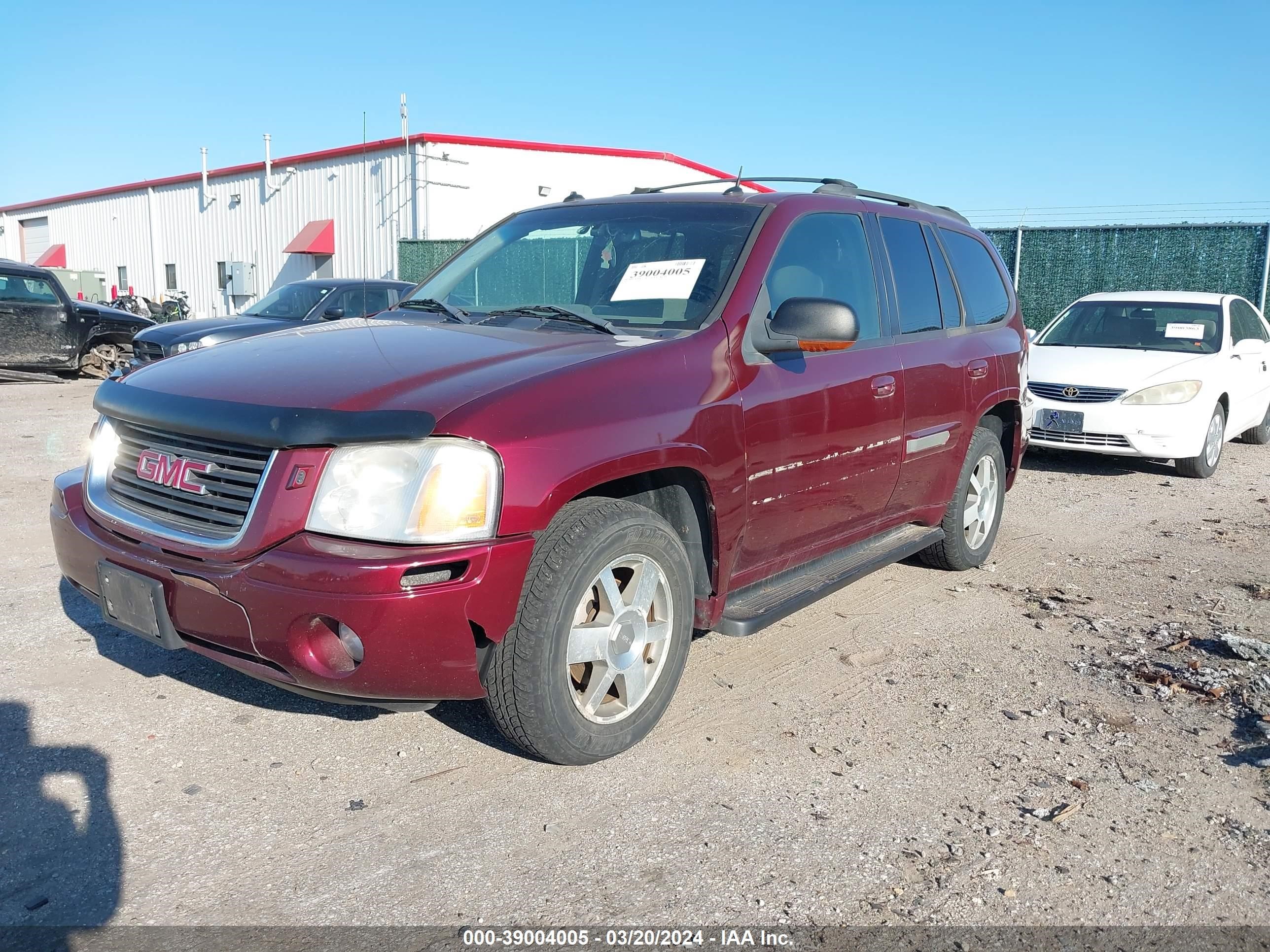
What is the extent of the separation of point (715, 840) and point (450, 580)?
1.04 metres

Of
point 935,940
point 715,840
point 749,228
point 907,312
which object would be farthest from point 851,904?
point 907,312

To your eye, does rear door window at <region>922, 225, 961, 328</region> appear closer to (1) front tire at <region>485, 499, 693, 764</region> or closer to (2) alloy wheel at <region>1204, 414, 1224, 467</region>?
(1) front tire at <region>485, 499, 693, 764</region>

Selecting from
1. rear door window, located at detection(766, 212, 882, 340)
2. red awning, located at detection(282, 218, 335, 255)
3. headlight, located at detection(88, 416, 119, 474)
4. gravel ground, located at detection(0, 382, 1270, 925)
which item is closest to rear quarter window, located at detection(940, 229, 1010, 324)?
rear door window, located at detection(766, 212, 882, 340)

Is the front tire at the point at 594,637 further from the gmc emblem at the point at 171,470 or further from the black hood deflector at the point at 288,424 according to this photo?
the gmc emblem at the point at 171,470

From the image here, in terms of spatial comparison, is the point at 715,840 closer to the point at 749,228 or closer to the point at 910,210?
the point at 749,228

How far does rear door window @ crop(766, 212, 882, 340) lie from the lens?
3912 mm

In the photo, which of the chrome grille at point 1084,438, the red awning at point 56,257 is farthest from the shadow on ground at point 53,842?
the red awning at point 56,257

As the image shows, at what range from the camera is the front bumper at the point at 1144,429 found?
27.8 feet

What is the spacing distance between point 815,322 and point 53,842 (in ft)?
9.16

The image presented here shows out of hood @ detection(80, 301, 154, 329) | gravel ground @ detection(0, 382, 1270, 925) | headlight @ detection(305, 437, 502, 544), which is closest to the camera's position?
gravel ground @ detection(0, 382, 1270, 925)

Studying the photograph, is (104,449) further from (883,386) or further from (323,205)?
(323,205)

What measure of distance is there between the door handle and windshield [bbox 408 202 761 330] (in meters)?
0.85

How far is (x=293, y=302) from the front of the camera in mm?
11891

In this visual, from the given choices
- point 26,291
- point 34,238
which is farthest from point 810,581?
point 34,238
